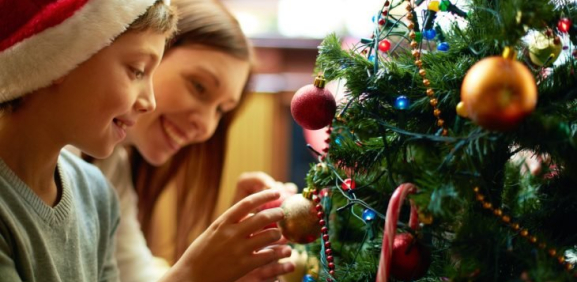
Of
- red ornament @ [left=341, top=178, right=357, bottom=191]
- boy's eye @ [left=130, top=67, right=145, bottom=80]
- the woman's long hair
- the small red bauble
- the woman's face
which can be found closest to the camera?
the small red bauble

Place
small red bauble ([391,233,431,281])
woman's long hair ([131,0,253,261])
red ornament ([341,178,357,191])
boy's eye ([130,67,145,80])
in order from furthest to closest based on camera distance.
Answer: woman's long hair ([131,0,253,261]), boy's eye ([130,67,145,80]), red ornament ([341,178,357,191]), small red bauble ([391,233,431,281])

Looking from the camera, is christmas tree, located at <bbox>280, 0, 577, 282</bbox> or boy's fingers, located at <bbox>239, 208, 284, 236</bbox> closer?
christmas tree, located at <bbox>280, 0, 577, 282</bbox>

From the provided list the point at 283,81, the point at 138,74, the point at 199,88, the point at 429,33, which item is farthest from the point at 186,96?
the point at 283,81

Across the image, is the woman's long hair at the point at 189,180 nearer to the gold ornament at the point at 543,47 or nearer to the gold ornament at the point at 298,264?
the gold ornament at the point at 298,264

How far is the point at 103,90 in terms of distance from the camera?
744 mm

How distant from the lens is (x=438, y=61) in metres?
0.64

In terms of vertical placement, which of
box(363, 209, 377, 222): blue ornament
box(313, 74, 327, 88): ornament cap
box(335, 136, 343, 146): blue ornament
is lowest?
box(363, 209, 377, 222): blue ornament

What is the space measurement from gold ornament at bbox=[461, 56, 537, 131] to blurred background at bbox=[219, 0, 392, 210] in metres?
1.95

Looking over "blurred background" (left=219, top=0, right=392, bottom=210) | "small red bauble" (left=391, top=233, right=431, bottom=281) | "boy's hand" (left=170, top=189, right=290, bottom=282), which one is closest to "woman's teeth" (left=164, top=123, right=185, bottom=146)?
"boy's hand" (left=170, top=189, right=290, bottom=282)

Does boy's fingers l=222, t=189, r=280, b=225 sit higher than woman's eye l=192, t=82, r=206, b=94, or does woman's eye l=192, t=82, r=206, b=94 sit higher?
woman's eye l=192, t=82, r=206, b=94

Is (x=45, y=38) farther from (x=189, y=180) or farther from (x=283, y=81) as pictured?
(x=283, y=81)

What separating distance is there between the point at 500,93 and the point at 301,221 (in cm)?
31

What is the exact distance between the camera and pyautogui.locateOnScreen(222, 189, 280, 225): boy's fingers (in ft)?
2.40

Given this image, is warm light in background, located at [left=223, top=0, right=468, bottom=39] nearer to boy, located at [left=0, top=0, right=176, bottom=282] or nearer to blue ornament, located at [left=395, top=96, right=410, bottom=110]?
boy, located at [left=0, top=0, right=176, bottom=282]
